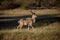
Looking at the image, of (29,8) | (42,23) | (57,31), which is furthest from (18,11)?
(57,31)

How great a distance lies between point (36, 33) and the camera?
8.97ft

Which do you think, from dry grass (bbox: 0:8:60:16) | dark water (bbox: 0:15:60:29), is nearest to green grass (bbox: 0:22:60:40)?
dark water (bbox: 0:15:60:29)

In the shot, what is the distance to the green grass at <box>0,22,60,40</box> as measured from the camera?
2666mm

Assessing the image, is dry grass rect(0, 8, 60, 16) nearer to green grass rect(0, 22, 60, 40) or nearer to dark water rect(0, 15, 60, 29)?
dark water rect(0, 15, 60, 29)

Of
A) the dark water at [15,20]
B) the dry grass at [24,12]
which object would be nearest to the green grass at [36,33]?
the dark water at [15,20]

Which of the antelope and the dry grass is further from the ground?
the dry grass

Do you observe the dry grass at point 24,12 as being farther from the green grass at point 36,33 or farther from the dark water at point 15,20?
the green grass at point 36,33

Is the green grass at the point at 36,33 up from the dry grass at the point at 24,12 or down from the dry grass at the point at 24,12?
down

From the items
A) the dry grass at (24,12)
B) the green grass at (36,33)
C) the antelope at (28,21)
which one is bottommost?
the green grass at (36,33)

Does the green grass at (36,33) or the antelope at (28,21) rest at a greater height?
the antelope at (28,21)

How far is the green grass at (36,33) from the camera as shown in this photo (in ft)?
8.75

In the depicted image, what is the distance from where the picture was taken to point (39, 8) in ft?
9.12

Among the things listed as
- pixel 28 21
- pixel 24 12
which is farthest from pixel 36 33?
pixel 24 12

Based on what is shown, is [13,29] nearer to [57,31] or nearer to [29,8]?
[29,8]
